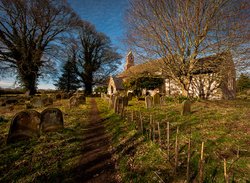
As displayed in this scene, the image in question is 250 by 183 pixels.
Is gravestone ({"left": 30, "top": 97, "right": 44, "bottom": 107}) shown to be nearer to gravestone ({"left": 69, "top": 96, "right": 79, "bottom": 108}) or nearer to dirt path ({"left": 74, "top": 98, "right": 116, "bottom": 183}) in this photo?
gravestone ({"left": 69, "top": 96, "right": 79, "bottom": 108})

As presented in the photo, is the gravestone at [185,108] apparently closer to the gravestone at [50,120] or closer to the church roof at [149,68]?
the church roof at [149,68]

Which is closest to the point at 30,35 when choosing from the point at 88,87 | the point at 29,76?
the point at 29,76

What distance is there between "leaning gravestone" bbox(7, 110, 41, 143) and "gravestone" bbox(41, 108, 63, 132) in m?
Answer: 0.23

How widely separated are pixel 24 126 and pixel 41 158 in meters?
2.15

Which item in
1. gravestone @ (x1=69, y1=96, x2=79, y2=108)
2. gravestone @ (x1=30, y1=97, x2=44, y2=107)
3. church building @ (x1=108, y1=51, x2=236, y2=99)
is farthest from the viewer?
gravestone @ (x1=30, y1=97, x2=44, y2=107)

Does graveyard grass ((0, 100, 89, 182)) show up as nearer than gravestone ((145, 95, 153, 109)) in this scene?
Yes

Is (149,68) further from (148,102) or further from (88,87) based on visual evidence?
(88,87)

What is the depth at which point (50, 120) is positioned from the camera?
236 inches

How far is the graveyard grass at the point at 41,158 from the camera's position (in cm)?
315

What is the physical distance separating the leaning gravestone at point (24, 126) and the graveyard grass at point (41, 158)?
327 mm

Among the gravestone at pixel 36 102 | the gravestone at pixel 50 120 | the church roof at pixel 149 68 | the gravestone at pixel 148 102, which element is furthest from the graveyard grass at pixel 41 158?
the church roof at pixel 149 68

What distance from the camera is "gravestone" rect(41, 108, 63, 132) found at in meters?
5.86

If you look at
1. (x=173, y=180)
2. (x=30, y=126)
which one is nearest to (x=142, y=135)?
(x=173, y=180)

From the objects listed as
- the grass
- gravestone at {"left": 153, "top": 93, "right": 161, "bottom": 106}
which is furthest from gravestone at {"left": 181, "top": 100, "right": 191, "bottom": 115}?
gravestone at {"left": 153, "top": 93, "right": 161, "bottom": 106}
